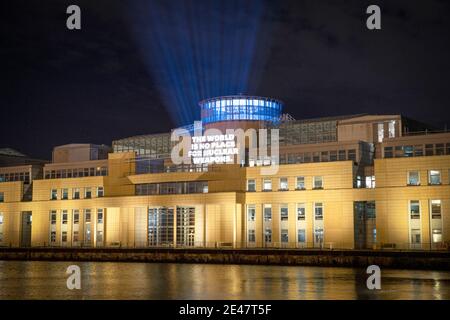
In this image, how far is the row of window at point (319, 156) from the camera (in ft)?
332

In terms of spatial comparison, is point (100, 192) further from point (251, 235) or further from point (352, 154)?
point (352, 154)

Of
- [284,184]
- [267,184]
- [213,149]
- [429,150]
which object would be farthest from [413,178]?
[213,149]

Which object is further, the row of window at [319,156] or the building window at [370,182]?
the row of window at [319,156]

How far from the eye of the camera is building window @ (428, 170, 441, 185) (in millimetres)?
93188

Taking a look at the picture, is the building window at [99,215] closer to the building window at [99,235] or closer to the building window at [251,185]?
the building window at [99,235]

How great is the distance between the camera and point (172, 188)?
367 feet

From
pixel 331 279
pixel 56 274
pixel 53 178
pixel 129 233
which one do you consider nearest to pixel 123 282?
pixel 56 274

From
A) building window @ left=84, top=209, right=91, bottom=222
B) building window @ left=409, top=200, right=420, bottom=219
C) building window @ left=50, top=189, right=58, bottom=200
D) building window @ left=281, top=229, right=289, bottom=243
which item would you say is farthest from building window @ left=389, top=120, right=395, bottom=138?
building window @ left=50, top=189, right=58, bottom=200

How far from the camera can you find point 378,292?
163 ft

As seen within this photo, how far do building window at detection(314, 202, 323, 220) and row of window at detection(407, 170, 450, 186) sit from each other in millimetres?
13586

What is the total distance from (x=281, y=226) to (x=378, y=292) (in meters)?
53.6

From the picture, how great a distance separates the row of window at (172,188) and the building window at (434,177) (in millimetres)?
35429

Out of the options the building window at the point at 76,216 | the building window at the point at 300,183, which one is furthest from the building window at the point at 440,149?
the building window at the point at 76,216
